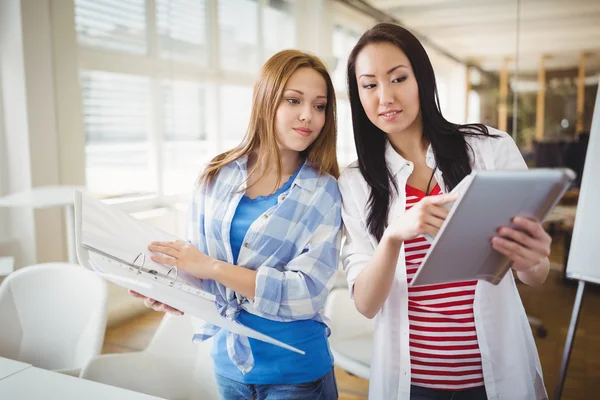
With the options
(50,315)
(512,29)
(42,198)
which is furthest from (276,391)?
(512,29)

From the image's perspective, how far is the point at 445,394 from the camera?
1.11m

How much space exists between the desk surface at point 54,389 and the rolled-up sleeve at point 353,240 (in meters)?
0.54

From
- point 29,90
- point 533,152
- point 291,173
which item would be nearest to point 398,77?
point 291,173

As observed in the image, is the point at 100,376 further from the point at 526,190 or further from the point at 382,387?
the point at 526,190

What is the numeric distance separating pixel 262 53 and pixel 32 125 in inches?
117

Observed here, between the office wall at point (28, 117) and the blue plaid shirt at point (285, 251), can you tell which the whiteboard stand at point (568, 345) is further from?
the office wall at point (28, 117)

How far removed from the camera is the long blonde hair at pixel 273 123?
1259 mm

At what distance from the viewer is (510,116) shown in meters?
4.46

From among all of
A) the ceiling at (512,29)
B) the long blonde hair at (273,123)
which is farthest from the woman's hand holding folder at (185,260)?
the ceiling at (512,29)

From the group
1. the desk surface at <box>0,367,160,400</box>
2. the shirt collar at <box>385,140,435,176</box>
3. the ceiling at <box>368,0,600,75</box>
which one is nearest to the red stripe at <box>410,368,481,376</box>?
the shirt collar at <box>385,140,435,176</box>

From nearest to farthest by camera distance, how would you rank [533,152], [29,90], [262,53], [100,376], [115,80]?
1. [100,376]
2. [29,90]
3. [115,80]
4. [533,152]
5. [262,53]

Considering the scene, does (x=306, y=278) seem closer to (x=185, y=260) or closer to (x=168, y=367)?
(x=185, y=260)

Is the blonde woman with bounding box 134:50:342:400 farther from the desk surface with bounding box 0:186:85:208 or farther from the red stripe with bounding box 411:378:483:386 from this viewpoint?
the desk surface with bounding box 0:186:85:208

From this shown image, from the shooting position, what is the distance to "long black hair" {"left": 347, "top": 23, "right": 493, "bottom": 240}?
1.17 m
